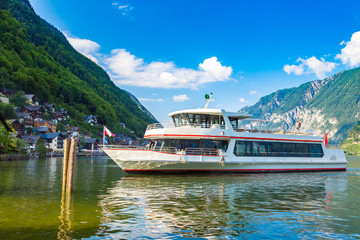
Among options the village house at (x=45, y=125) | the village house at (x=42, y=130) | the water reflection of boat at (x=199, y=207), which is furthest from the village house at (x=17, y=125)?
the water reflection of boat at (x=199, y=207)

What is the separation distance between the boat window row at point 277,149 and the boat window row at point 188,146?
2392 millimetres

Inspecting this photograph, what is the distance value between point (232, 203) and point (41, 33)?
194m

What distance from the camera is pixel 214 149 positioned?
25.1 m

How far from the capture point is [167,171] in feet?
78.3

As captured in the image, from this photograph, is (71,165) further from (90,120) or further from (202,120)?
(90,120)

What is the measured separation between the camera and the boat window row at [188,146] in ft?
78.6

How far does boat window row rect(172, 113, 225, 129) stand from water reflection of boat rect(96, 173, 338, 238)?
279 inches

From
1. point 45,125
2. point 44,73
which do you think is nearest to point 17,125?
point 45,125

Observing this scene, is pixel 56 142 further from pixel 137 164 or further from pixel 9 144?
pixel 137 164

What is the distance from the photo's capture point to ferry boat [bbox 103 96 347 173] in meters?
23.0

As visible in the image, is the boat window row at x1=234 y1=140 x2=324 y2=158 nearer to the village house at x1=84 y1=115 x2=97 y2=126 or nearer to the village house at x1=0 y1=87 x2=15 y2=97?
the village house at x1=0 y1=87 x2=15 y2=97

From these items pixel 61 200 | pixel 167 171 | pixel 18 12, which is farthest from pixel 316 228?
pixel 18 12

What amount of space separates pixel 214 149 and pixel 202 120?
2691mm

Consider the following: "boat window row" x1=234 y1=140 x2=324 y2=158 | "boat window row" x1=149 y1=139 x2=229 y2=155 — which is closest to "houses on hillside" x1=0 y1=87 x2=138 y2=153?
"boat window row" x1=149 y1=139 x2=229 y2=155
